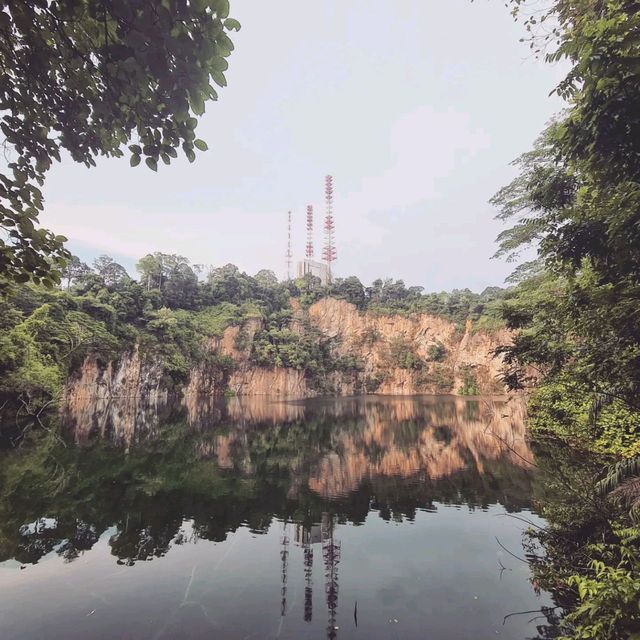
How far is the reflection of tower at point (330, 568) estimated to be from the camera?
A: 524 centimetres

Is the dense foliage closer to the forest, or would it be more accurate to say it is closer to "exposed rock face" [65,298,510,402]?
the forest

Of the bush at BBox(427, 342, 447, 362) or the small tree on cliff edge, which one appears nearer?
the small tree on cliff edge

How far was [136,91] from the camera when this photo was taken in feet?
7.72

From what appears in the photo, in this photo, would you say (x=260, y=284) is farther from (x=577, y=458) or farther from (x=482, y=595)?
(x=482, y=595)

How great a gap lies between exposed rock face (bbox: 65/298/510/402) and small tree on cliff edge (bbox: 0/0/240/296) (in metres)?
46.9

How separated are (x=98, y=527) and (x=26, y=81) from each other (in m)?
8.85

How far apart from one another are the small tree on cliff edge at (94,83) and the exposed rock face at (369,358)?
154 ft

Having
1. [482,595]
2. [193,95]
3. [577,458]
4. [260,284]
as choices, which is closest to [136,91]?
[193,95]

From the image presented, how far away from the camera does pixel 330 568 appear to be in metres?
6.81

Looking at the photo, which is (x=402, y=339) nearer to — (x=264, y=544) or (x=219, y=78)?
(x=264, y=544)

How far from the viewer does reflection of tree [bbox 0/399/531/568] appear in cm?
814

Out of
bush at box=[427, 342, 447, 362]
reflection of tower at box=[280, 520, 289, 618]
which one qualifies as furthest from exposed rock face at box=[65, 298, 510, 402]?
reflection of tower at box=[280, 520, 289, 618]

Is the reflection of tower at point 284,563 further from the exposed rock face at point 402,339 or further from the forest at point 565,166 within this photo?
the exposed rock face at point 402,339

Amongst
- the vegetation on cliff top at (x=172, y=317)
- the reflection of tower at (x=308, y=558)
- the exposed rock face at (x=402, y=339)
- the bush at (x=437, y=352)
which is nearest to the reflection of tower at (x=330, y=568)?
the reflection of tower at (x=308, y=558)
